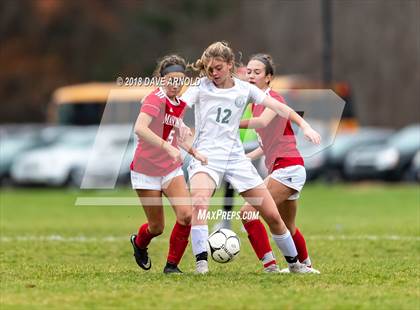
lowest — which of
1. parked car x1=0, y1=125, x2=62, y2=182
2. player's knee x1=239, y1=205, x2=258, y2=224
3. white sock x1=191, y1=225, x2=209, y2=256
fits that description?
parked car x1=0, y1=125, x2=62, y2=182

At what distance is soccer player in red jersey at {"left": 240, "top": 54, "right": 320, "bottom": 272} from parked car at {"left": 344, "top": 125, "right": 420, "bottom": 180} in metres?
24.0

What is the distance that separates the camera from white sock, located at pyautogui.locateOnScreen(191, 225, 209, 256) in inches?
374

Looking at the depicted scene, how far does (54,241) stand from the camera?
47.6 ft

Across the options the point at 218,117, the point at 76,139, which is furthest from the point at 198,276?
→ the point at 76,139

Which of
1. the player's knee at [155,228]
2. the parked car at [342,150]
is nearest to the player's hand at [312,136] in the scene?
the player's knee at [155,228]

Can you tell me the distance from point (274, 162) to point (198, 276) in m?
1.32

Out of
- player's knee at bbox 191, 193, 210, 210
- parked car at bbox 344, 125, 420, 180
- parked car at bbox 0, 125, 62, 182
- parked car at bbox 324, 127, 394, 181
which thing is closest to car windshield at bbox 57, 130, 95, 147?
parked car at bbox 0, 125, 62, 182

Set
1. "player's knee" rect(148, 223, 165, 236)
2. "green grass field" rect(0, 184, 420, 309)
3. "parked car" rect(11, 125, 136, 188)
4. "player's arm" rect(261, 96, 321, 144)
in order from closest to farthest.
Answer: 1. "green grass field" rect(0, 184, 420, 309)
2. "player's arm" rect(261, 96, 321, 144)
3. "player's knee" rect(148, 223, 165, 236)
4. "parked car" rect(11, 125, 136, 188)

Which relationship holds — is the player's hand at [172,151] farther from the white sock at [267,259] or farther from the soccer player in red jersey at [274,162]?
the white sock at [267,259]

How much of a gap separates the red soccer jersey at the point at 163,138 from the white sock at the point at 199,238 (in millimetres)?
606

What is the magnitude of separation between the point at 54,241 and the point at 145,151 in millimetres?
5182

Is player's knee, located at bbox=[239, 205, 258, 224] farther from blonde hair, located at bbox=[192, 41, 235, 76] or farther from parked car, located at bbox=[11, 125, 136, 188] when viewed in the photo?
parked car, located at bbox=[11, 125, 136, 188]

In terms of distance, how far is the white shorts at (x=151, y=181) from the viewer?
31.9ft

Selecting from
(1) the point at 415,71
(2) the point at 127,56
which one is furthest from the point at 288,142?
(2) the point at 127,56
